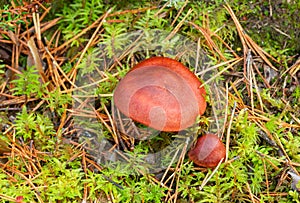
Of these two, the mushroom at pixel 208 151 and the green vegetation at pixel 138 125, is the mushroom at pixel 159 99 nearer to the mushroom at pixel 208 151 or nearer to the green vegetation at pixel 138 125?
the mushroom at pixel 208 151

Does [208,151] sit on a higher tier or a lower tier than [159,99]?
lower

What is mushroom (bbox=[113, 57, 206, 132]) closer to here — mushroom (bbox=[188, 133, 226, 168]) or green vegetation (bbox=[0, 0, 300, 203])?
mushroom (bbox=[188, 133, 226, 168])

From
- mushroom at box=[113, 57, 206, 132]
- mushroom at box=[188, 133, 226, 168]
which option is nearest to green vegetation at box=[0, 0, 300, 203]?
mushroom at box=[188, 133, 226, 168]

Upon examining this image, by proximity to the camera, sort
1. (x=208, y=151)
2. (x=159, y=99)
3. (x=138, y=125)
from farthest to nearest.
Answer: (x=138, y=125)
(x=208, y=151)
(x=159, y=99)

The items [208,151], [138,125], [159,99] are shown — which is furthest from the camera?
[138,125]

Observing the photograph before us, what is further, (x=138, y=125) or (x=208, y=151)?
(x=138, y=125)

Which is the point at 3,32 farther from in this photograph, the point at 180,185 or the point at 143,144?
the point at 180,185

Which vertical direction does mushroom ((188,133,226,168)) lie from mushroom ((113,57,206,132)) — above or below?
below
